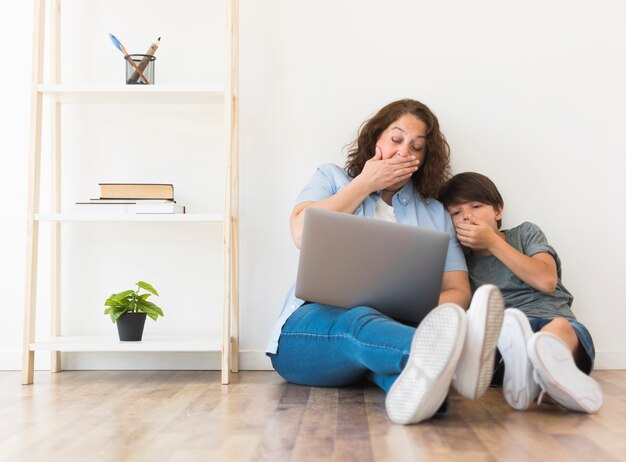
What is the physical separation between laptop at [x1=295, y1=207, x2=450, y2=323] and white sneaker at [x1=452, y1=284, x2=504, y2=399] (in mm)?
370

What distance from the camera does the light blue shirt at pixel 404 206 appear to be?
2322mm

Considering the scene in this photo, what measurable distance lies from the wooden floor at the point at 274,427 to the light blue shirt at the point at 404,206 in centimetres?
46

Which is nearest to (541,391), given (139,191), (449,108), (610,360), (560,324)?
(560,324)

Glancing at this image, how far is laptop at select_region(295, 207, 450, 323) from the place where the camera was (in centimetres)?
186

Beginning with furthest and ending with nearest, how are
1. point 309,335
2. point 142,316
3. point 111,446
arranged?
point 142,316 < point 309,335 < point 111,446

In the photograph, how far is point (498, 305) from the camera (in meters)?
1.55

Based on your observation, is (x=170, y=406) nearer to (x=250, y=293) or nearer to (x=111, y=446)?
(x=111, y=446)

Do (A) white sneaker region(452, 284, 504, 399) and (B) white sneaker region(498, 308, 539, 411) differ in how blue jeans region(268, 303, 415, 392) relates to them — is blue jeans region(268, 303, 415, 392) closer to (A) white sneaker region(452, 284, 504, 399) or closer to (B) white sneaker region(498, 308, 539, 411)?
(A) white sneaker region(452, 284, 504, 399)

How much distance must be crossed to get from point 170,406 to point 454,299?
0.90 meters

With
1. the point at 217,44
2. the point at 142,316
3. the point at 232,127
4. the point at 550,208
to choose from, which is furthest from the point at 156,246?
the point at 550,208

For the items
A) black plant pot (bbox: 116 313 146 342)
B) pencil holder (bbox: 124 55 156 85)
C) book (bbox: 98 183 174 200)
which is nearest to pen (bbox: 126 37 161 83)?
pencil holder (bbox: 124 55 156 85)

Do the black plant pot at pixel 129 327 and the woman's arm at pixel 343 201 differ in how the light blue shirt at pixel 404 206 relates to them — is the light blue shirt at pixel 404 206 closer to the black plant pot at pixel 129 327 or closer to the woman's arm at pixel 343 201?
the woman's arm at pixel 343 201

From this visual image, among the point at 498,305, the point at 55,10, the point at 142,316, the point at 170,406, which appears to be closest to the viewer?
the point at 498,305

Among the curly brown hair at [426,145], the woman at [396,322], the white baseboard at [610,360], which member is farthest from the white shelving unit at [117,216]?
the white baseboard at [610,360]
